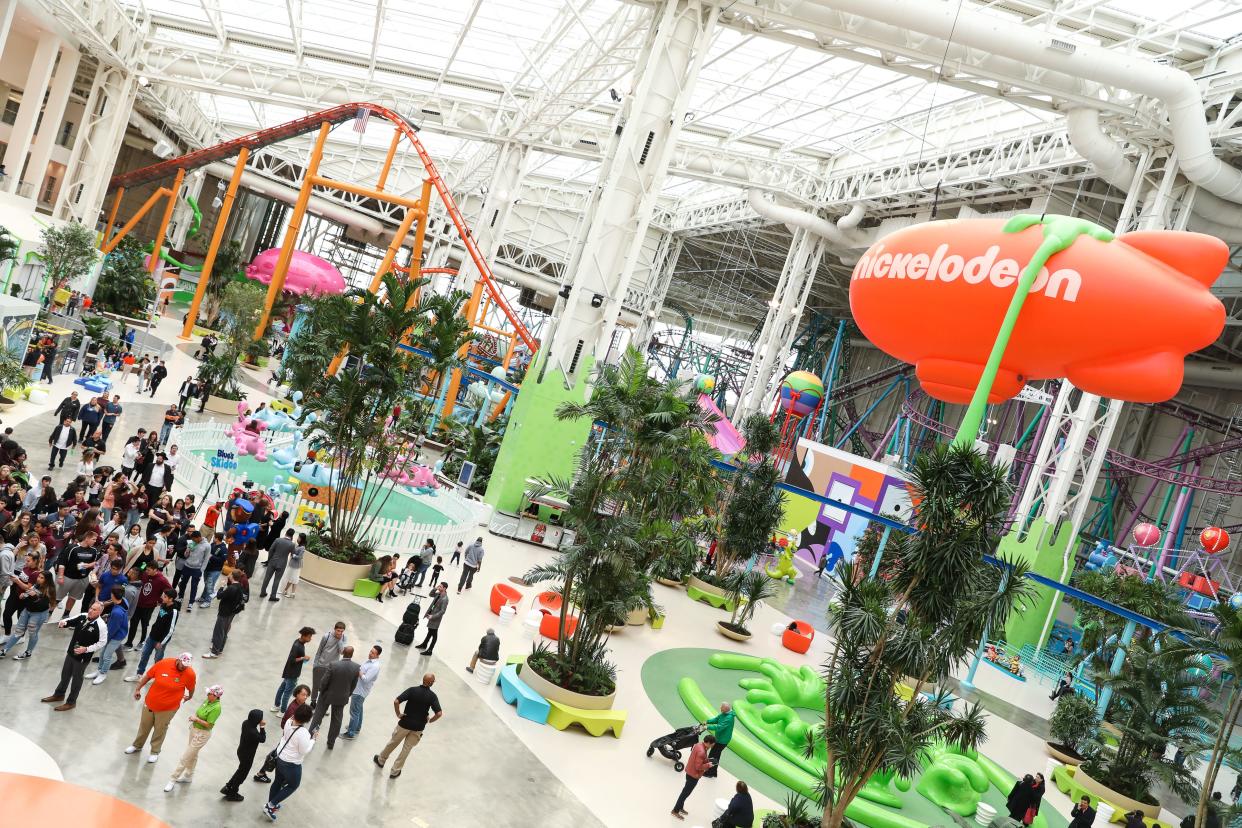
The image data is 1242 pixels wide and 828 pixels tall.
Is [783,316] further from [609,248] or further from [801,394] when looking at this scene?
[609,248]

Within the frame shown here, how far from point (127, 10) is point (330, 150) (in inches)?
694

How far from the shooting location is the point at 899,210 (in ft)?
103

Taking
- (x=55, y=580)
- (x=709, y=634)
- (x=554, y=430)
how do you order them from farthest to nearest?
(x=554, y=430), (x=709, y=634), (x=55, y=580)

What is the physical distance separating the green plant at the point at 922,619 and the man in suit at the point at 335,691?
4.74 meters

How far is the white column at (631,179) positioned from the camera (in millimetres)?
20219

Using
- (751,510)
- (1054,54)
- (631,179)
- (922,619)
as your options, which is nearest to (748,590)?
(751,510)

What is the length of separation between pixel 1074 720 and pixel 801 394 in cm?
1670

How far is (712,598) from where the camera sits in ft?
69.7

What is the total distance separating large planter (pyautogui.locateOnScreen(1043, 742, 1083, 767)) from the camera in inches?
653

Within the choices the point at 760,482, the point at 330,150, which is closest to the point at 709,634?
the point at 760,482

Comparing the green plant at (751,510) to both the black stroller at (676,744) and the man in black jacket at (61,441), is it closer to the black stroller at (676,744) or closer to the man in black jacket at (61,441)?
the black stroller at (676,744)

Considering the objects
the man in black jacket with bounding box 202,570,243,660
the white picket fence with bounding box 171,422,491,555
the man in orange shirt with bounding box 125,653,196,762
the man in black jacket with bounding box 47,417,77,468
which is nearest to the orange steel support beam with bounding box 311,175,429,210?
the white picket fence with bounding box 171,422,491,555

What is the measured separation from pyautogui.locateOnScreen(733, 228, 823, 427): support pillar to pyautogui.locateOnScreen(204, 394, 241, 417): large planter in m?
17.2

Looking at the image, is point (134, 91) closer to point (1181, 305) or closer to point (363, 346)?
point (363, 346)
